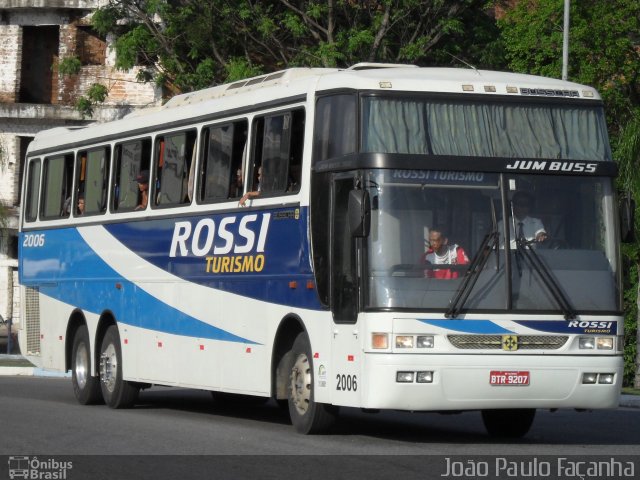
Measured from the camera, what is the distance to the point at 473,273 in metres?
14.5

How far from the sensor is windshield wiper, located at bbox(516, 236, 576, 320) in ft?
48.4

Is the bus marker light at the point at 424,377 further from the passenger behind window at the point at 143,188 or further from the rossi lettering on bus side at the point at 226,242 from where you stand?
the passenger behind window at the point at 143,188

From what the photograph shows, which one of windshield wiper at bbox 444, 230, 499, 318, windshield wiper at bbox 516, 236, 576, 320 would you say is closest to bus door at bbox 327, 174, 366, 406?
windshield wiper at bbox 444, 230, 499, 318

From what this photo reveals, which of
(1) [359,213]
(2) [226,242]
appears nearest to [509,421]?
(1) [359,213]

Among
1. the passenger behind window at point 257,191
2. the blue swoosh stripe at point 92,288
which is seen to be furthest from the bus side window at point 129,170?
the passenger behind window at point 257,191

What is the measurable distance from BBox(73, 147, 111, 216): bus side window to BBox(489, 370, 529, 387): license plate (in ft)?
27.4

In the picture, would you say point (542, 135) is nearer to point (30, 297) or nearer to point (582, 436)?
point (582, 436)

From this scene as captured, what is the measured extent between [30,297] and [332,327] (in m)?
9.84

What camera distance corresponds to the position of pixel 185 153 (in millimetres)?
19047

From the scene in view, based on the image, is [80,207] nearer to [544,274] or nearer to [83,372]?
[83,372]

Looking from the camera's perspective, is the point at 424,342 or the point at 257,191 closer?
the point at 424,342

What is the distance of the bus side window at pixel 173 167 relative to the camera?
18.9 meters

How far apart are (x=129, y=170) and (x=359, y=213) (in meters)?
7.14

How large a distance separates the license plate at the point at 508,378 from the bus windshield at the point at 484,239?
1.93 feet
